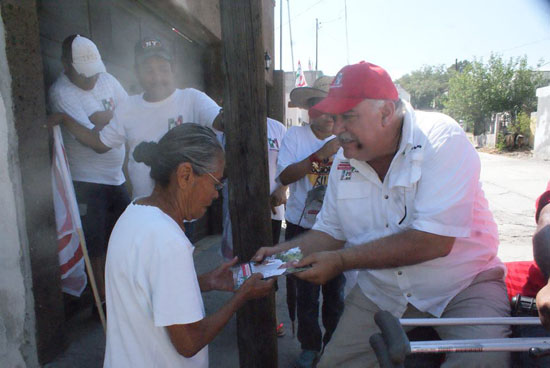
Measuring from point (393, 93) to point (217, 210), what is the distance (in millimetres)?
4790

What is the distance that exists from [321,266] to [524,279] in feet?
3.28

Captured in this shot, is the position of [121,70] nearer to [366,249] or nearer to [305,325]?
[305,325]

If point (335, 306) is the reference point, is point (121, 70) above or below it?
above

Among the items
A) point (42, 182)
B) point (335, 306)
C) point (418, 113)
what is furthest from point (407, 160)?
point (42, 182)

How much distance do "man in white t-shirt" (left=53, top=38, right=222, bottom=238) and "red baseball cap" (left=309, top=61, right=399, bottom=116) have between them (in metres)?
1.15

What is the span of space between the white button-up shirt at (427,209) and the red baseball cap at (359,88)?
20cm

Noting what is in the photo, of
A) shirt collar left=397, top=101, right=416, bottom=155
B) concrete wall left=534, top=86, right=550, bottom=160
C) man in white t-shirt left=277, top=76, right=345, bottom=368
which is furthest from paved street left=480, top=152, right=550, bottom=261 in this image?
concrete wall left=534, top=86, right=550, bottom=160

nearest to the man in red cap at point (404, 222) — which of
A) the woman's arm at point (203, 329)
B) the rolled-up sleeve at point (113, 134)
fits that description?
the woman's arm at point (203, 329)

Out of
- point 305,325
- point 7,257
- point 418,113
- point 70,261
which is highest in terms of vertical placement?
point 418,113

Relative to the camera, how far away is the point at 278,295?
4336 millimetres

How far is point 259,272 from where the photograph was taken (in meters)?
1.93

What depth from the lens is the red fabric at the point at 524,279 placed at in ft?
6.17

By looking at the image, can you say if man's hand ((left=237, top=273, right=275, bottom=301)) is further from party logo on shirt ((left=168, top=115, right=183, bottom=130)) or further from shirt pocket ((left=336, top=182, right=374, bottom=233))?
party logo on shirt ((left=168, top=115, right=183, bottom=130))

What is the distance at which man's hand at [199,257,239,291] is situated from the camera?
2027 mm
